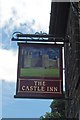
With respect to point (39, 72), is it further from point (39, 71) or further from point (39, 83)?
point (39, 83)

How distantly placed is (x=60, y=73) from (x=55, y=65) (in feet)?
1.59

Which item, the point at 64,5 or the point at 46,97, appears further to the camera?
the point at 64,5

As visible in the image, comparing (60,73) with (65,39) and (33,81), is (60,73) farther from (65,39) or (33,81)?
(65,39)

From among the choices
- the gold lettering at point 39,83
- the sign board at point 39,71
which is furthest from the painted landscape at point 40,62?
the gold lettering at point 39,83

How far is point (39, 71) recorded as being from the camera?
1561cm

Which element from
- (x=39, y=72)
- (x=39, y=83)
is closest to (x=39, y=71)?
(x=39, y=72)

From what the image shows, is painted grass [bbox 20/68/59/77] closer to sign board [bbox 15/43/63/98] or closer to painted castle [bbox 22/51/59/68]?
sign board [bbox 15/43/63/98]

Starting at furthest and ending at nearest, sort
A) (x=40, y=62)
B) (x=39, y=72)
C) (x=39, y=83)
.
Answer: (x=40, y=62), (x=39, y=72), (x=39, y=83)

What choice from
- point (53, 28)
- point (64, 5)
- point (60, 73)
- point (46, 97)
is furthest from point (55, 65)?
point (53, 28)

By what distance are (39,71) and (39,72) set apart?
0.23ft

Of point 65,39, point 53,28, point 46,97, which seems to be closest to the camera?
point 46,97

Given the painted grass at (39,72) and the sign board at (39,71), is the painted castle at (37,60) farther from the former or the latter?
the painted grass at (39,72)

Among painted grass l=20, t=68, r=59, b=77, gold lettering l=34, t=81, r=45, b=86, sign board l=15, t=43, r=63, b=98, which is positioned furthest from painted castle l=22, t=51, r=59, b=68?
gold lettering l=34, t=81, r=45, b=86

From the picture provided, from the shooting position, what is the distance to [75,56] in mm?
16672
